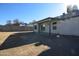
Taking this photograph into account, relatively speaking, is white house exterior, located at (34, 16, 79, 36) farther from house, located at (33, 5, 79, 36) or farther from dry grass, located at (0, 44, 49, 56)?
dry grass, located at (0, 44, 49, 56)

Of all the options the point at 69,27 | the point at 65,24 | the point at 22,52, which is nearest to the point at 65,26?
the point at 65,24

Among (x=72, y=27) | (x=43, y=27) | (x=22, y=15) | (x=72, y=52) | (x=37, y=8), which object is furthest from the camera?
(x=43, y=27)

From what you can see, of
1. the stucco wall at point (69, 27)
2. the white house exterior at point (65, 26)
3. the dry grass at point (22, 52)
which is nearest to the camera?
the dry grass at point (22, 52)

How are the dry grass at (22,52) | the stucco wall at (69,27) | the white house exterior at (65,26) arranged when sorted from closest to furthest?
the dry grass at (22,52)
the stucco wall at (69,27)
the white house exterior at (65,26)

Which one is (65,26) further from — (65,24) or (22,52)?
(22,52)

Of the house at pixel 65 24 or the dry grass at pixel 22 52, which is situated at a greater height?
the house at pixel 65 24

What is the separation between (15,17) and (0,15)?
1019 millimetres

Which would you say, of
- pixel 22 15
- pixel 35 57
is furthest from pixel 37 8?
pixel 35 57

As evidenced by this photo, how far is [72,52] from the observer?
6352 millimetres

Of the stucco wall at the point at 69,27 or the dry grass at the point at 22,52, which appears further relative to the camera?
the stucco wall at the point at 69,27

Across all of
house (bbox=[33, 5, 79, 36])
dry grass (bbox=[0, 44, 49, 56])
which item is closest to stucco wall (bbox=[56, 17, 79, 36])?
house (bbox=[33, 5, 79, 36])

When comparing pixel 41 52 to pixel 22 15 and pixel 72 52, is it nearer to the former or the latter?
pixel 72 52

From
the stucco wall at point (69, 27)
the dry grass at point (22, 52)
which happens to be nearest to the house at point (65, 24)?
the stucco wall at point (69, 27)

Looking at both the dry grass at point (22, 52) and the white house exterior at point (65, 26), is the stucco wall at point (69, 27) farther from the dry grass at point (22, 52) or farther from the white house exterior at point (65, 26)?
the dry grass at point (22, 52)
